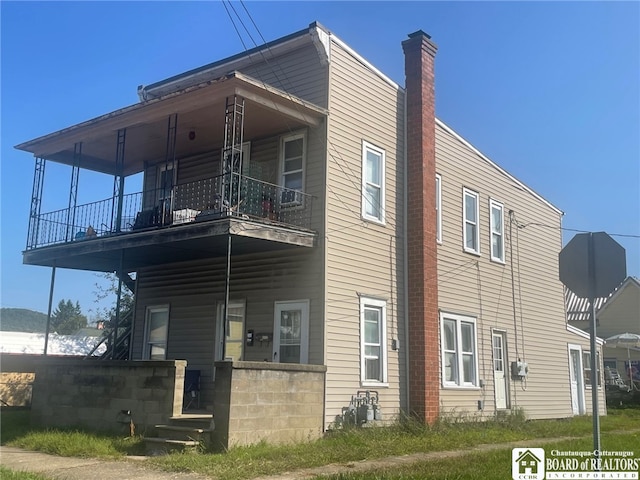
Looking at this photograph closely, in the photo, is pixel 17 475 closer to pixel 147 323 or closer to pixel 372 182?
pixel 147 323

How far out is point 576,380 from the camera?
2197cm

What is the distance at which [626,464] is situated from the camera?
10000mm

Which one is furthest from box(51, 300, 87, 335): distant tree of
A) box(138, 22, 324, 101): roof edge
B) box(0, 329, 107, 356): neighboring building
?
box(138, 22, 324, 101): roof edge

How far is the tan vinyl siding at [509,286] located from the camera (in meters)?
16.5

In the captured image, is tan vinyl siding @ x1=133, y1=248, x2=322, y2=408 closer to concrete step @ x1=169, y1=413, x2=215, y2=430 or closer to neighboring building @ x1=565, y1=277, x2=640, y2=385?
concrete step @ x1=169, y1=413, x2=215, y2=430

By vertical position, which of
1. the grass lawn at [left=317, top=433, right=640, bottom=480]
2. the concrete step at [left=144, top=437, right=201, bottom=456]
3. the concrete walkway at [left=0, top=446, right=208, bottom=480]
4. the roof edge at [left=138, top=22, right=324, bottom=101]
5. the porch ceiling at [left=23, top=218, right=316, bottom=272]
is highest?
the roof edge at [left=138, top=22, right=324, bottom=101]

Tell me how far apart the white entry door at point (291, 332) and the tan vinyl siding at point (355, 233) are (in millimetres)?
515

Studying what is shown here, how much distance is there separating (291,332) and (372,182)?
3.90m

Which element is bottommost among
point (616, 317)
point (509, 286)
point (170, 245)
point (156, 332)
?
point (156, 332)

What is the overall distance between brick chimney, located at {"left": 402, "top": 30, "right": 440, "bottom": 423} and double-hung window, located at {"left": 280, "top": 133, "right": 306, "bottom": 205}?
294cm

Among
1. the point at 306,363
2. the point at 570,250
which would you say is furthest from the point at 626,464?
the point at 306,363

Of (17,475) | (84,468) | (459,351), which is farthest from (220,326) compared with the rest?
(17,475)

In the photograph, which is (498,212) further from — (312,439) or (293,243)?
(312,439)

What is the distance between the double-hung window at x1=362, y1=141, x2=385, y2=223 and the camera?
14.2m
